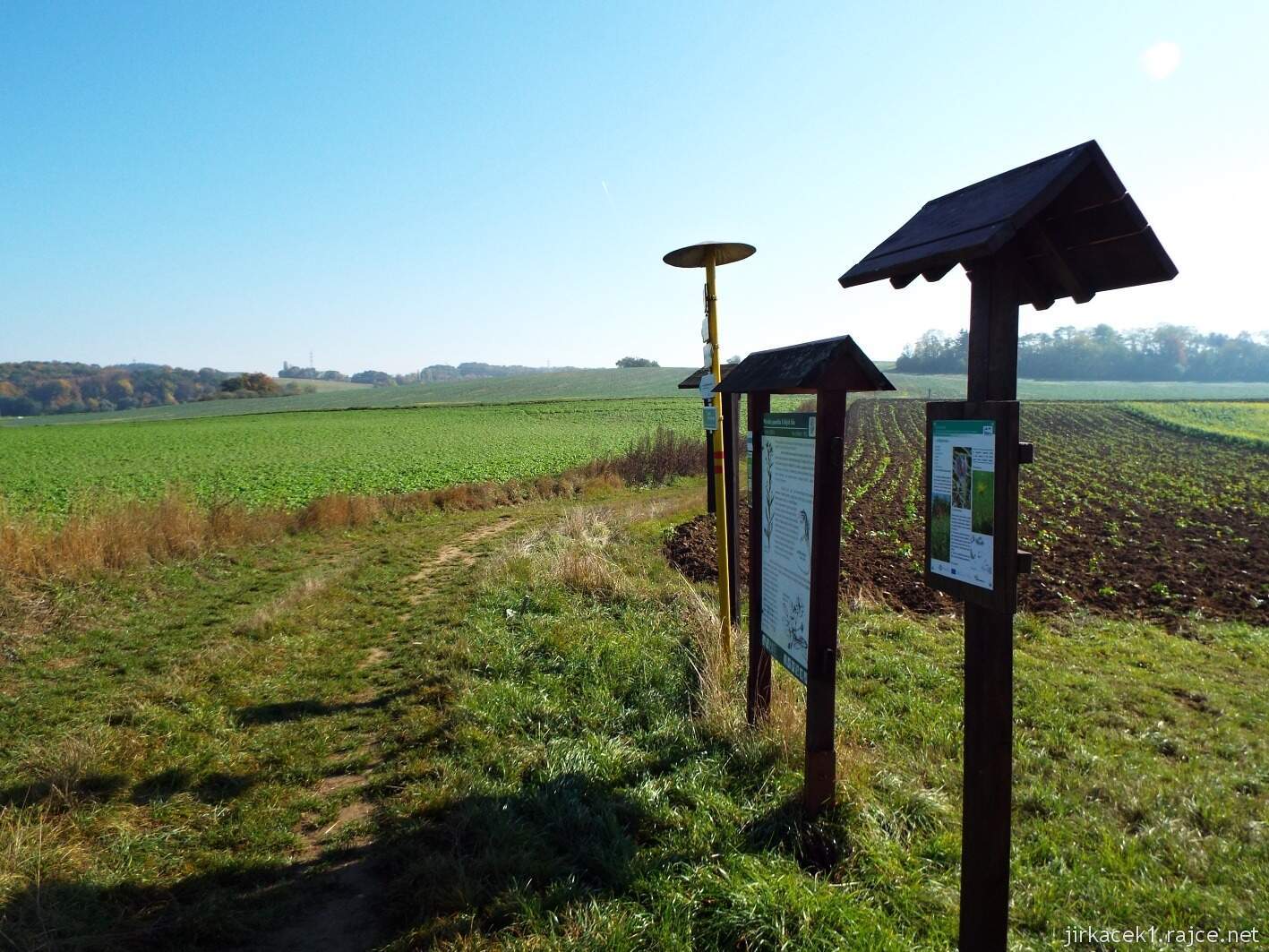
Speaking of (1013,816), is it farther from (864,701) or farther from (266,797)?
(266,797)

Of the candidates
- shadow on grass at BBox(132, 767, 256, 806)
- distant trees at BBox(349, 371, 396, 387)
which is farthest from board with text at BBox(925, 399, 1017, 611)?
distant trees at BBox(349, 371, 396, 387)

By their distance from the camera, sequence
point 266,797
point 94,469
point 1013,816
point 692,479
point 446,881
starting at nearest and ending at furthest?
point 446,881
point 1013,816
point 266,797
point 692,479
point 94,469

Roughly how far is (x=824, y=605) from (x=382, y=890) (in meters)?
2.70

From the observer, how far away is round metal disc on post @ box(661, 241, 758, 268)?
6234 millimetres

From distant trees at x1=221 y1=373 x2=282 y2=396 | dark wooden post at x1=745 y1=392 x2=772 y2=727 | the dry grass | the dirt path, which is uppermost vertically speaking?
distant trees at x1=221 y1=373 x2=282 y2=396

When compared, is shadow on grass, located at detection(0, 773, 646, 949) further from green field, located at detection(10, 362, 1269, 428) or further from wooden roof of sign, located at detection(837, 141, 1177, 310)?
green field, located at detection(10, 362, 1269, 428)

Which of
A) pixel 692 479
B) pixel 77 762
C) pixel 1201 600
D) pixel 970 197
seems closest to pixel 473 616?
pixel 77 762

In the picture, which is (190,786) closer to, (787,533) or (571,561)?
(787,533)

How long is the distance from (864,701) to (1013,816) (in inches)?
65.9

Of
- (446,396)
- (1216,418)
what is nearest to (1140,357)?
(1216,418)

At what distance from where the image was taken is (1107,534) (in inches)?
543

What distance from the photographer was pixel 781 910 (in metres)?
3.15

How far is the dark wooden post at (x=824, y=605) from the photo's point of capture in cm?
402

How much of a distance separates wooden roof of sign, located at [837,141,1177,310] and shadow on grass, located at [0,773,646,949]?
318 centimetres
